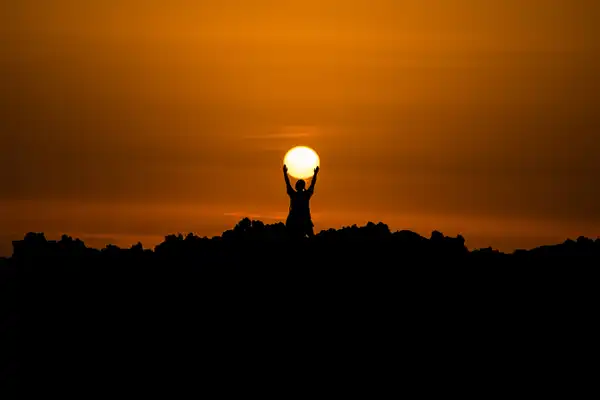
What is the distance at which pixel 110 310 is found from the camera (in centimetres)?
4419

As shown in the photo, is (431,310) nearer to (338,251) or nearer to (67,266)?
(338,251)

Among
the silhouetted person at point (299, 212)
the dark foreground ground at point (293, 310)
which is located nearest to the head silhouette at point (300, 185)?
the silhouetted person at point (299, 212)

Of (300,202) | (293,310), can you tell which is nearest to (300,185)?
(300,202)

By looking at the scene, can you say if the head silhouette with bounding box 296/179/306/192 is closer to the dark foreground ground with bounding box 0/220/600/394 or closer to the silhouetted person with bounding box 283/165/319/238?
the silhouetted person with bounding box 283/165/319/238

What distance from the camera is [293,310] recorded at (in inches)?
1697

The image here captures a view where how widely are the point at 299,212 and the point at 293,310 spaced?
4.07 meters

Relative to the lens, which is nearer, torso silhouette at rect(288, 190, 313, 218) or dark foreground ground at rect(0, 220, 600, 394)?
dark foreground ground at rect(0, 220, 600, 394)

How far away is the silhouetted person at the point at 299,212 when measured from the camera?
4612 centimetres

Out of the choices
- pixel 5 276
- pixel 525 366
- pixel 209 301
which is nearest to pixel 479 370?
pixel 525 366

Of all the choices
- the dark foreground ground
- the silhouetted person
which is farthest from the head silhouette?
the dark foreground ground

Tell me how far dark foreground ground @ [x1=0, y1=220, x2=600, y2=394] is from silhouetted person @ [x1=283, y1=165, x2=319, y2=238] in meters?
0.37

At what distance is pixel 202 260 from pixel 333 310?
14.9 feet

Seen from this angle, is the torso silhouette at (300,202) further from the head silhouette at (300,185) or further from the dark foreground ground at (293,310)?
the dark foreground ground at (293,310)

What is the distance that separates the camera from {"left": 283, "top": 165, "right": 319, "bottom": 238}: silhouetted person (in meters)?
46.1
